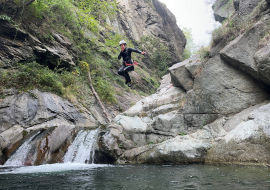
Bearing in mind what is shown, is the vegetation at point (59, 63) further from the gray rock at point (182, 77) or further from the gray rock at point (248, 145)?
the gray rock at point (248, 145)

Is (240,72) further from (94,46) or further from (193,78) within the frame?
(94,46)

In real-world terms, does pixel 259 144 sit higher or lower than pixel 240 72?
lower

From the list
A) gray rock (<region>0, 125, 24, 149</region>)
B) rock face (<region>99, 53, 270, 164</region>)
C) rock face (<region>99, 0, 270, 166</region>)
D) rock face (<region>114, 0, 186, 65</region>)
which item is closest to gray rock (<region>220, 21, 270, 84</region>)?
rock face (<region>99, 0, 270, 166</region>)

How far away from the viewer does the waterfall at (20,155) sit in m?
7.23

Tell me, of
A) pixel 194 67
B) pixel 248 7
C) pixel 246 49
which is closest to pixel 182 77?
pixel 194 67

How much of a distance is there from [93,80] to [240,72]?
11941 mm

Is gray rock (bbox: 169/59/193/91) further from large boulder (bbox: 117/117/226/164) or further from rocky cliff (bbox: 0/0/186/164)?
rocky cliff (bbox: 0/0/186/164)

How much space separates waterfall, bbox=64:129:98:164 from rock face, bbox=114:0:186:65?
2144cm

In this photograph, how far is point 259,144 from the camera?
585cm

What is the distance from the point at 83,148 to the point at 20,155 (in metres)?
2.68

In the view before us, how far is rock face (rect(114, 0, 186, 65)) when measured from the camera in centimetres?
2918

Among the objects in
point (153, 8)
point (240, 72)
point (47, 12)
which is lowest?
point (240, 72)

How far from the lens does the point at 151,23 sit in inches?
1272

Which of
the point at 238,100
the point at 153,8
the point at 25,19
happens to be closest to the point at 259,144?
the point at 238,100
